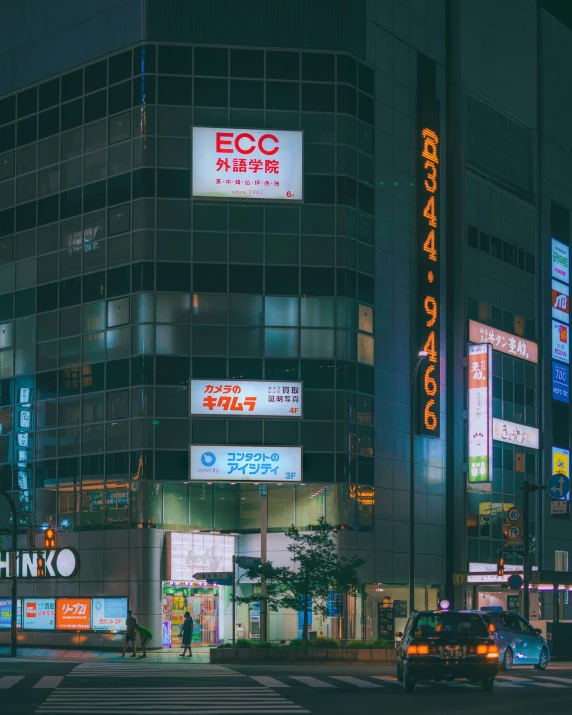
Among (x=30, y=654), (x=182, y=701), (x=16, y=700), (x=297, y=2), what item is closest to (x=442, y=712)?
(x=182, y=701)

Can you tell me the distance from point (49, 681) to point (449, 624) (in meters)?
10.3

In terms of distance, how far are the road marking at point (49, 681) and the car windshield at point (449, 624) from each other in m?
8.68

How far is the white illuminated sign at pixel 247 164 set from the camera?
61594mm

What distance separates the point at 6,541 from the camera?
64.3 m

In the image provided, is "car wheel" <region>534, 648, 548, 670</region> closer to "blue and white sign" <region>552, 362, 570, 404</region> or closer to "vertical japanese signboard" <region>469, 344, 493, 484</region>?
"vertical japanese signboard" <region>469, 344, 493, 484</region>

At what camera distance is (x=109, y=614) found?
5916cm

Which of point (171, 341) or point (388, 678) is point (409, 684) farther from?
point (171, 341)

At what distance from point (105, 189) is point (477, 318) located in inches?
866

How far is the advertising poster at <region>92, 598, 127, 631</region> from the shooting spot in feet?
193

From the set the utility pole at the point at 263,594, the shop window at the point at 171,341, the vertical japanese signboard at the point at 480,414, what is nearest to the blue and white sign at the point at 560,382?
the vertical japanese signboard at the point at 480,414

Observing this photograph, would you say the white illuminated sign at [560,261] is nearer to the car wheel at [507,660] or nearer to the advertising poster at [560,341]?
the advertising poster at [560,341]

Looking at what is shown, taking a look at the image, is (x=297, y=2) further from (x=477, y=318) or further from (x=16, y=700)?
(x=16, y=700)

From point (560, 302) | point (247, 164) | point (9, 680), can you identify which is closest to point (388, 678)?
point (9, 680)

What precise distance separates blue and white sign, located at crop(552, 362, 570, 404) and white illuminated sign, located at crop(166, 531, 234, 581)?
25.9m
